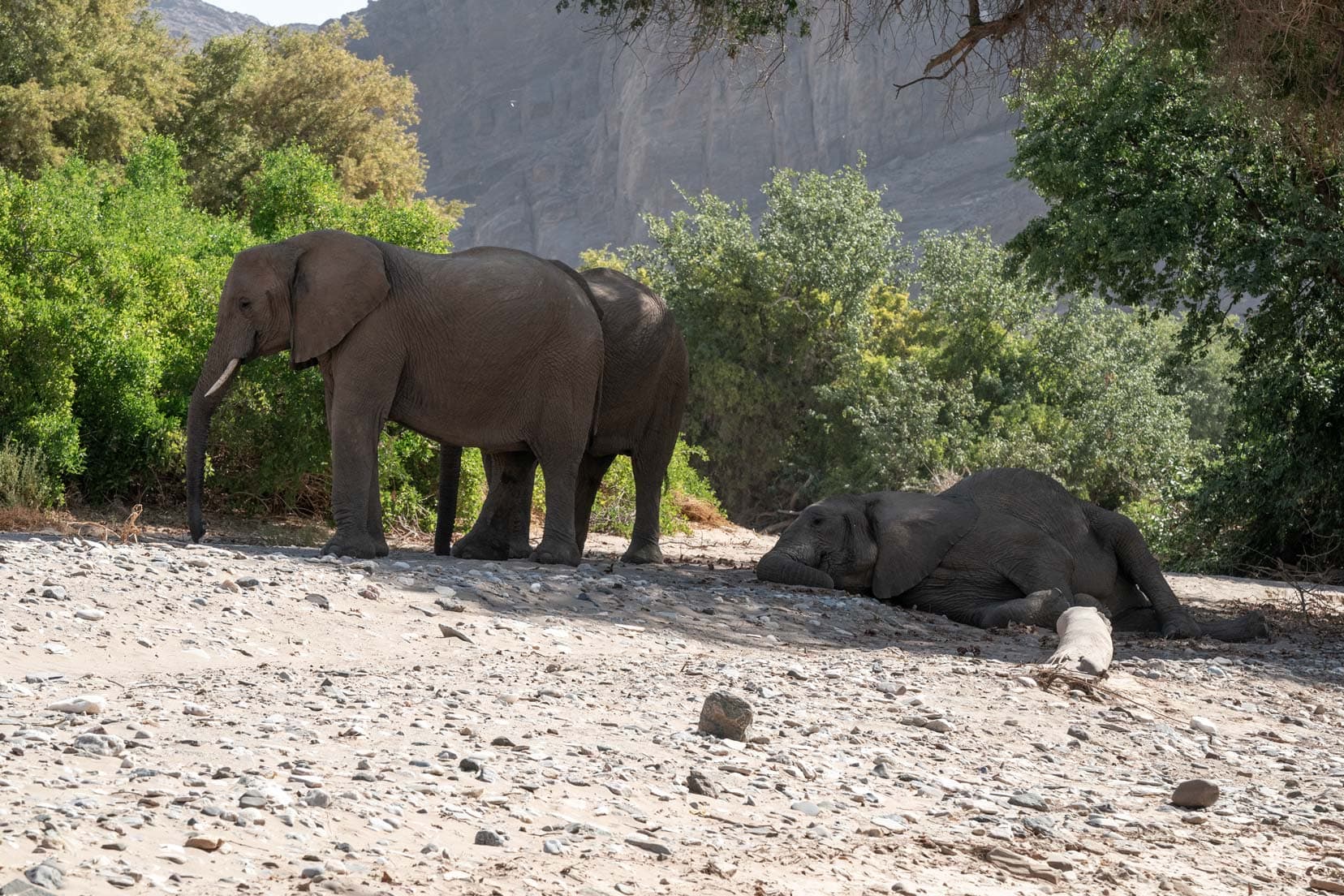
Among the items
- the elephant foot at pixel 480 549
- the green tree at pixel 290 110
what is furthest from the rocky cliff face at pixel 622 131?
the elephant foot at pixel 480 549

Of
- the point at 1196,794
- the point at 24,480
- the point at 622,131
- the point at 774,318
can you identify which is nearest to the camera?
the point at 1196,794

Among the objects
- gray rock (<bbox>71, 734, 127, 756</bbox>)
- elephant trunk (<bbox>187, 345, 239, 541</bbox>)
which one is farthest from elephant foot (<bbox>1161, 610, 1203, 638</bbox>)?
gray rock (<bbox>71, 734, 127, 756</bbox>)

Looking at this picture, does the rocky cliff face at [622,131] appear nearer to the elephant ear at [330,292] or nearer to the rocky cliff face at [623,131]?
the rocky cliff face at [623,131]

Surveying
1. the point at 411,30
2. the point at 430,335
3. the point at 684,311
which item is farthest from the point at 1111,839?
the point at 411,30

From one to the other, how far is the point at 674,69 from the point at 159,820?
9.52 metres

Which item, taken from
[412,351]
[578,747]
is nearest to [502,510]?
[412,351]

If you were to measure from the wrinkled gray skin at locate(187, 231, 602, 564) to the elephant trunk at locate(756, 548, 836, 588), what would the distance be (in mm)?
1521

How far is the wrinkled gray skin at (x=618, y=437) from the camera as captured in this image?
1214 cm

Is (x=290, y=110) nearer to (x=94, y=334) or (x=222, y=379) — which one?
(x=94, y=334)

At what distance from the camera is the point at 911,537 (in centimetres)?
1104

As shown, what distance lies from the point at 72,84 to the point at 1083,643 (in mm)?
24016

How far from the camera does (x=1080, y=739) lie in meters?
6.77

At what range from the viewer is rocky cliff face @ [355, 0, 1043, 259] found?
76.4 metres

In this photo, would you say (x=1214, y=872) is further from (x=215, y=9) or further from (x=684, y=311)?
(x=215, y=9)
